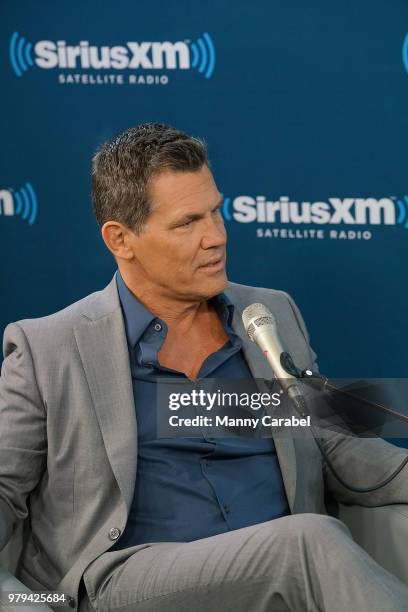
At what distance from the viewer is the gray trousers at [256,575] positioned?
2020 mm

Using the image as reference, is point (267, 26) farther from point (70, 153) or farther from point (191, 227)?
point (191, 227)

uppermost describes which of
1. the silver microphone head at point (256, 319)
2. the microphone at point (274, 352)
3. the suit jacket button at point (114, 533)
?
the silver microphone head at point (256, 319)

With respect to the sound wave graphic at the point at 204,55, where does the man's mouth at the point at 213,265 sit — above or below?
below

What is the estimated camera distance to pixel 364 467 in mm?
2584

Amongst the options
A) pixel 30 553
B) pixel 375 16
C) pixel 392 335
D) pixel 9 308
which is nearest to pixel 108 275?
pixel 9 308

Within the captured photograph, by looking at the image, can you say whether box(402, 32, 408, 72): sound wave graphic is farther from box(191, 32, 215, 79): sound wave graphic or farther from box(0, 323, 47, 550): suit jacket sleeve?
box(0, 323, 47, 550): suit jacket sleeve

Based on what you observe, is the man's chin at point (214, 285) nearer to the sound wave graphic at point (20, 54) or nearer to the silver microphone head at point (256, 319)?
the silver microphone head at point (256, 319)

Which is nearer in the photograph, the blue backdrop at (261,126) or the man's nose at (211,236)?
the man's nose at (211,236)

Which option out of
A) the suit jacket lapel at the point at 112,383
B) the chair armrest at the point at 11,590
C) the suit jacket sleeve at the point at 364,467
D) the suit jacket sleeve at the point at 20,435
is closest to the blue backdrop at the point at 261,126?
the suit jacket sleeve at the point at 364,467

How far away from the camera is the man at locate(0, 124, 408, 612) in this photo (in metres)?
2.41

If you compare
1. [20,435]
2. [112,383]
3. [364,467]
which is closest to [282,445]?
[364,467]

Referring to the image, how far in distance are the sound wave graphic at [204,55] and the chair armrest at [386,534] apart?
1.73 meters

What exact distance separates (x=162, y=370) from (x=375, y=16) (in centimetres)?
154

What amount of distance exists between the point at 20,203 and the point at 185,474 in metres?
1.83
